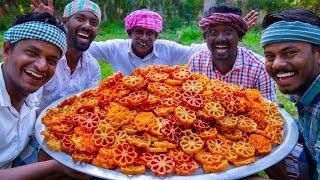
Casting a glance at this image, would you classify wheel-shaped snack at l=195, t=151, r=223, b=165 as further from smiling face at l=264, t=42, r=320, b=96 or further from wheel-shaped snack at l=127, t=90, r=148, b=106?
smiling face at l=264, t=42, r=320, b=96

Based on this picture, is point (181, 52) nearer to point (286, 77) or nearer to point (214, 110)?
point (286, 77)

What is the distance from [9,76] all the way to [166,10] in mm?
13847

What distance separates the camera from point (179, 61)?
5430 mm

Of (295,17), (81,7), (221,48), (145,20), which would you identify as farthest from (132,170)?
(145,20)

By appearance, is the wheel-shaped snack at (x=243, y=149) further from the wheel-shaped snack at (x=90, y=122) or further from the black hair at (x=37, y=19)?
the black hair at (x=37, y=19)

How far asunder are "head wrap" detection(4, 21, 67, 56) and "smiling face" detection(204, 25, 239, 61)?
5.90ft

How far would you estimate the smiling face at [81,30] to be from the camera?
4.57 m

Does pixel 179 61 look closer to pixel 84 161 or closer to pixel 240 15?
pixel 240 15

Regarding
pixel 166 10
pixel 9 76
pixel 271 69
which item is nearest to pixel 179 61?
pixel 271 69

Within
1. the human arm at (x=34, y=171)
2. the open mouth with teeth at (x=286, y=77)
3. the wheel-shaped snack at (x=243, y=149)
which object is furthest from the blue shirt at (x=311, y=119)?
the human arm at (x=34, y=171)

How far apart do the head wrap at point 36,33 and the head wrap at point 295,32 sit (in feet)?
5.43

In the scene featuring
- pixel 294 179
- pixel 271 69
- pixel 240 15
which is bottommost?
pixel 294 179

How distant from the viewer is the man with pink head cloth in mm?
4996

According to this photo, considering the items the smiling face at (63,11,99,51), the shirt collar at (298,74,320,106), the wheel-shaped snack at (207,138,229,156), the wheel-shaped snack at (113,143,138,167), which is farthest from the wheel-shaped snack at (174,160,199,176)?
the smiling face at (63,11,99,51)
